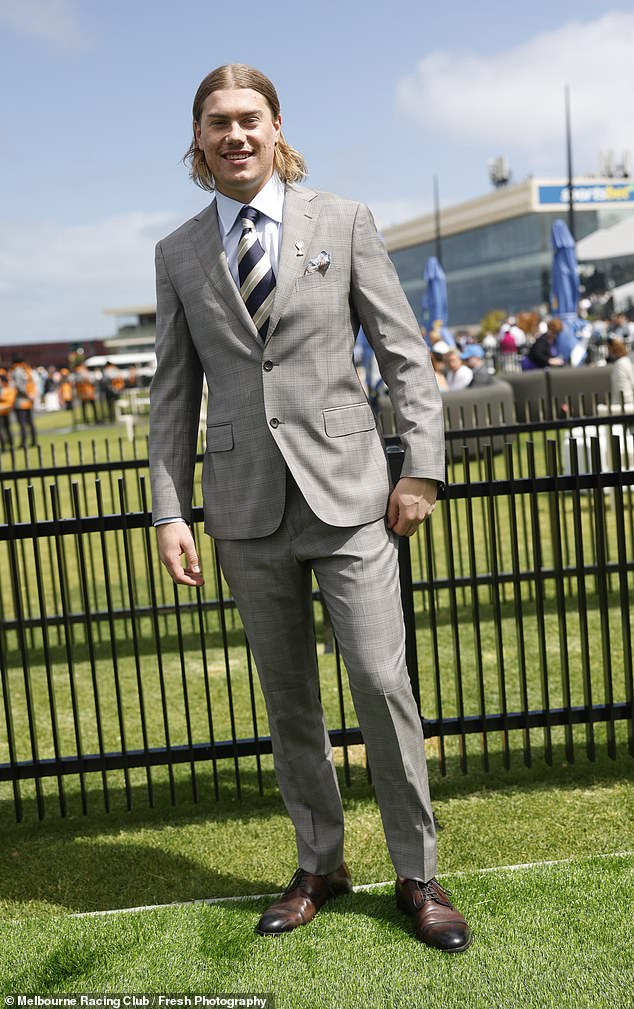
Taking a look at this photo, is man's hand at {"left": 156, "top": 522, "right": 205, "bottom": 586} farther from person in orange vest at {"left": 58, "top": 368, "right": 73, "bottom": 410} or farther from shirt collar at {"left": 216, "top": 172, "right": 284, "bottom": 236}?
person in orange vest at {"left": 58, "top": 368, "right": 73, "bottom": 410}

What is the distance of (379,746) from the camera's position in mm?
2869

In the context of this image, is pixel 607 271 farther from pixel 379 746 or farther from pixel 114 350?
pixel 379 746

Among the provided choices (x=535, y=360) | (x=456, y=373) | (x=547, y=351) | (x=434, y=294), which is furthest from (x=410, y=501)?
(x=434, y=294)

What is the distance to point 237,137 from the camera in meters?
2.69

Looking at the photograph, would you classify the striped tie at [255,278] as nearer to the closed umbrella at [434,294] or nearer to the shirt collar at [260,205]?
the shirt collar at [260,205]

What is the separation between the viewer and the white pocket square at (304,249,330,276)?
275 cm

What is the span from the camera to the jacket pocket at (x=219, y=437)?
9.25 feet

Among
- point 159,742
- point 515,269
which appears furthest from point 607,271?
point 159,742

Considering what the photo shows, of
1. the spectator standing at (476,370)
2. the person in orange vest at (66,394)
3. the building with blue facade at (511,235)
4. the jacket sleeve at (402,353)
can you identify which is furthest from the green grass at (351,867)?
the building with blue facade at (511,235)

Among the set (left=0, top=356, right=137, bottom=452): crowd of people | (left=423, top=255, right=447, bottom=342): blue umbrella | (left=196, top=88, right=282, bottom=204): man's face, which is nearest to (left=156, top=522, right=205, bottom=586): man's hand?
(left=196, top=88, right=282, bottom=204): man's face

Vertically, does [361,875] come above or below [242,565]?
below

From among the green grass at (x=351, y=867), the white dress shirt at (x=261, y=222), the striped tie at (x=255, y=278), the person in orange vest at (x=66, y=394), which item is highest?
the person in orange vest at (x=66, y=394)

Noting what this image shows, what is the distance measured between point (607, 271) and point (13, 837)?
87757 millimetres

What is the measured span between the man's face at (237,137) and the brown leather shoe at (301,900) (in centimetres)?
199
